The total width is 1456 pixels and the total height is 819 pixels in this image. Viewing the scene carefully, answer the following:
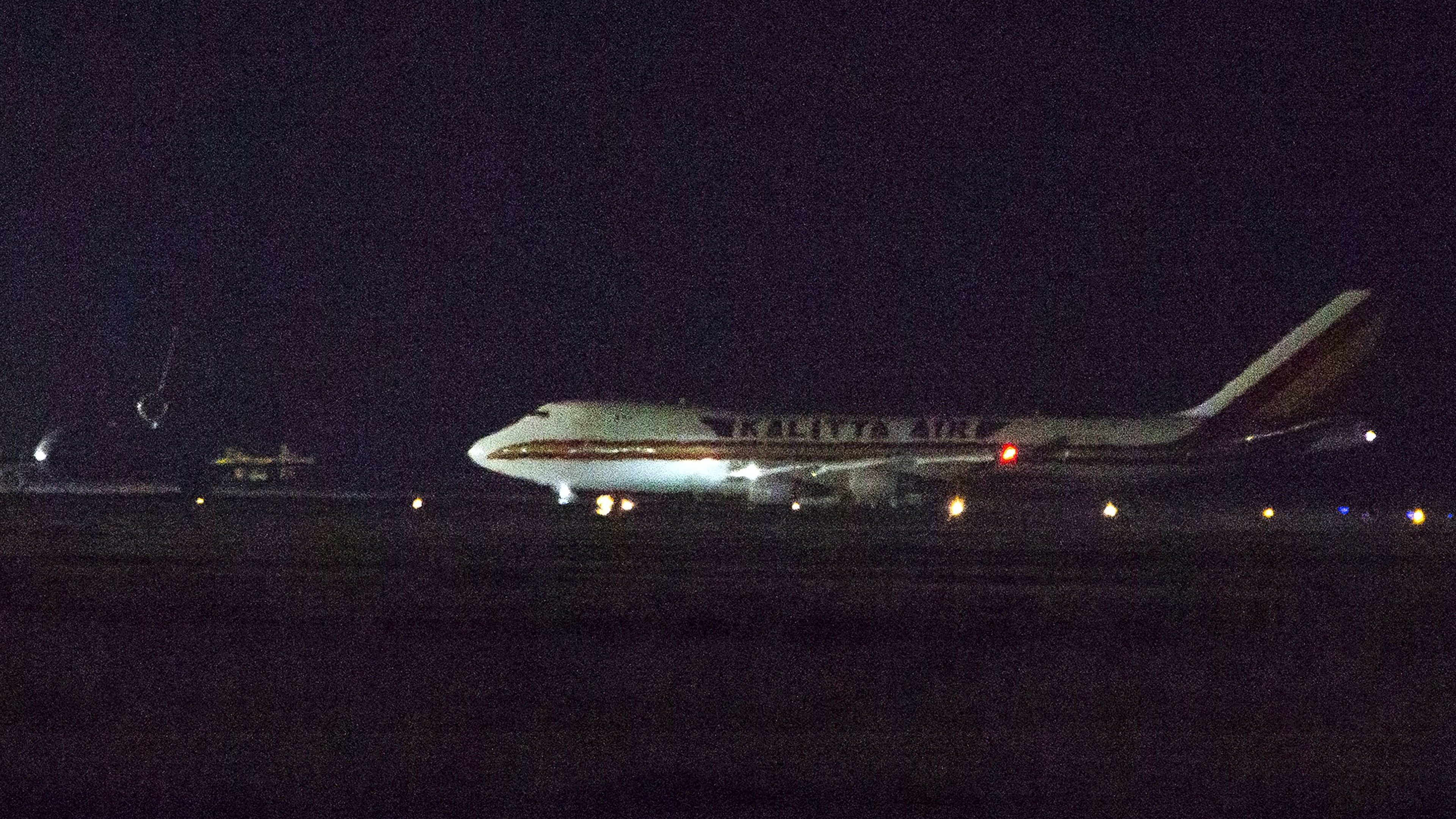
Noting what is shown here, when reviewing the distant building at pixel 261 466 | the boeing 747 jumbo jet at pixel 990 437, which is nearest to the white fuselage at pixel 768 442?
the boeing 747 jumbo jet at pixel 990 437

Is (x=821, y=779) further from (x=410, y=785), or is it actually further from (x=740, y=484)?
(x=740, y=484)

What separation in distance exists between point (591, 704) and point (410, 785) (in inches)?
131

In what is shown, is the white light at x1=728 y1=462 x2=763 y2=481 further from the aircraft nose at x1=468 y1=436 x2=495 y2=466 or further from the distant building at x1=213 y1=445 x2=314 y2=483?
the distant building at x1=213 y1=445 x2=314 y2=483

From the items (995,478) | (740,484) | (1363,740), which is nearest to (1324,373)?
(995,478)

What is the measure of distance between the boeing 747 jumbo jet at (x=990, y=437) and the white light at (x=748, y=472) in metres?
0.08

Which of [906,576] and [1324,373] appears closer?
[906,576]

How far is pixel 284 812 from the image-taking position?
975cm

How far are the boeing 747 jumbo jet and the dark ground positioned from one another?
114ft

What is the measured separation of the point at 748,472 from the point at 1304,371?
2207cm

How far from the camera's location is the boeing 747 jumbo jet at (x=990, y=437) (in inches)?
2569

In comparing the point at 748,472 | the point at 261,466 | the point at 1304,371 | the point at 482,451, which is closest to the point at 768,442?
the point at 748,472

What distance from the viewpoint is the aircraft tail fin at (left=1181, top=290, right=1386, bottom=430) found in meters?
66.9

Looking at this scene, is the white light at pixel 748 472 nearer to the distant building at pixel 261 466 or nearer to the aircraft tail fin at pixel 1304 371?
the aircraft tail fin at pixel 1304 371

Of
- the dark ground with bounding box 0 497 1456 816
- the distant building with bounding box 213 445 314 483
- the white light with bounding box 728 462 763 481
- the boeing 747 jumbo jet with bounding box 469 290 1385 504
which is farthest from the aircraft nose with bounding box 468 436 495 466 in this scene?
the dark ground with bounding box 0 497 1456 816
